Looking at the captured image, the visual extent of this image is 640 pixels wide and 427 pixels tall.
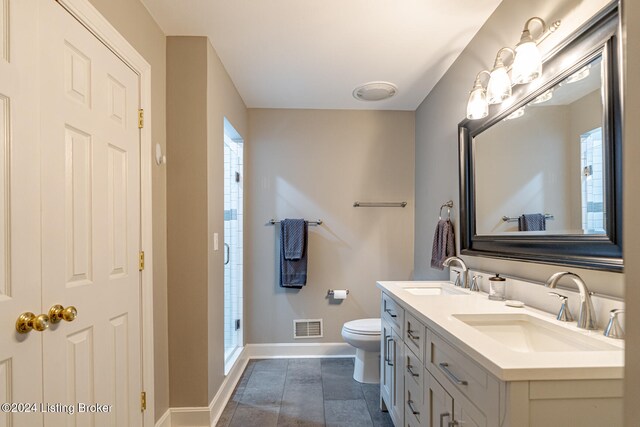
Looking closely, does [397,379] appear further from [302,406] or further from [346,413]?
[302,406]

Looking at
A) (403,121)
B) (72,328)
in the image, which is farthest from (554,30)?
(72,328)

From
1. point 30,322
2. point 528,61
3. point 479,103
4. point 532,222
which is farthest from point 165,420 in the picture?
point 528,61

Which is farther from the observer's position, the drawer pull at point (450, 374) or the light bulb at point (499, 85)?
the light bulb at point (499, 85)

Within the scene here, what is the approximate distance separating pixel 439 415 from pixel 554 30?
1598 mm

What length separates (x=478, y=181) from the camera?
76.2 inches

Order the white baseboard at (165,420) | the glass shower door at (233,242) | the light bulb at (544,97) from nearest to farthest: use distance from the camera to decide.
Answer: the light bulb at (544,97) → the white baseboard at (165,420) → the glass shower door at (233,242)

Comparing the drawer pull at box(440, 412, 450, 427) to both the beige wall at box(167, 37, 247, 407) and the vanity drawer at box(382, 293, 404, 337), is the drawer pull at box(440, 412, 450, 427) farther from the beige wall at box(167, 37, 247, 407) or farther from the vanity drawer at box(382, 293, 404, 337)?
the beige wall at box(167, 37, 247, 407)

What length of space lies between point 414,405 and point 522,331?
0.60 m

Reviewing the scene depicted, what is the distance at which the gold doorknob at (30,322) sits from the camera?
3.27ft

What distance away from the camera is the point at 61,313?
1144 millimetres

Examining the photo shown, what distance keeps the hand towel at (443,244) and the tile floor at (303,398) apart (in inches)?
42.6

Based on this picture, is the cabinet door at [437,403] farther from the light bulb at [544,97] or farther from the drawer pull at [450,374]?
the light bulb at [544,97]

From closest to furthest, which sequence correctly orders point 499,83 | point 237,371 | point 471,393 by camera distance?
point 471,393 < point 499,83 < point 237,371

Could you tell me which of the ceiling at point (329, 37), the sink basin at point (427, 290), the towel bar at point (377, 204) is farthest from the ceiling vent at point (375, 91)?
the sink basin at point (427, 290)
